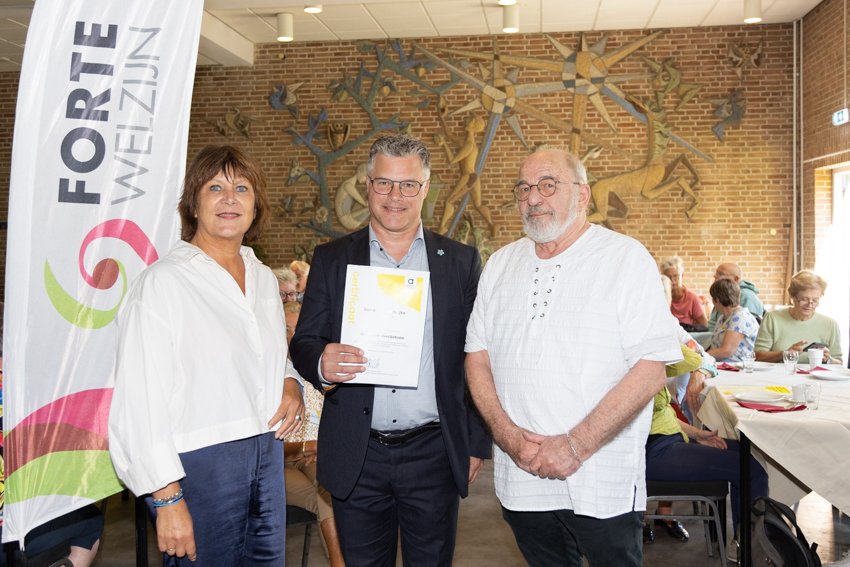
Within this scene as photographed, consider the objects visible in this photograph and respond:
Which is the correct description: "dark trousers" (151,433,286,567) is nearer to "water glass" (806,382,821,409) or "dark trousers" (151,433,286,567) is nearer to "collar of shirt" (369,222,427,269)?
"collar of shirt" (369,222,427,269)

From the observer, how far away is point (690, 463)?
13.2ft

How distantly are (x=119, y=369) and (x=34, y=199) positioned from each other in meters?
0.57

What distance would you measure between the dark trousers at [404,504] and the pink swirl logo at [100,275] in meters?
0.90

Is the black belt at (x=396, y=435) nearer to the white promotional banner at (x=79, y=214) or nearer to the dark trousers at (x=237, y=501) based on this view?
the dark trousers at (x=237, y=501)

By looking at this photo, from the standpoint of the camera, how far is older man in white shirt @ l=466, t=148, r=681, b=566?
7.70 feet

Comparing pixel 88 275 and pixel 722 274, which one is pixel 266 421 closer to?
pixel 88 275

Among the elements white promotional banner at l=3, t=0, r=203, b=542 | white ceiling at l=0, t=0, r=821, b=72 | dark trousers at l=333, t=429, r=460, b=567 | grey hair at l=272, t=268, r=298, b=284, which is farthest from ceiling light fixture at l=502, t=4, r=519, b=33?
dark trousers at l=333, t=429, r=460, b=567

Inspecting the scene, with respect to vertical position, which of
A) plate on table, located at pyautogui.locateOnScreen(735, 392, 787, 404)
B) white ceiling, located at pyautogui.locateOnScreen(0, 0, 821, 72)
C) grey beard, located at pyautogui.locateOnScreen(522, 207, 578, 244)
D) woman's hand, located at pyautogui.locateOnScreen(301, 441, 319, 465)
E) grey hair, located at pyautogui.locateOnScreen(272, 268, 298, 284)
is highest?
white ceiling, located at pyautogui.locateOnScreen(0, 0, 821, 72)

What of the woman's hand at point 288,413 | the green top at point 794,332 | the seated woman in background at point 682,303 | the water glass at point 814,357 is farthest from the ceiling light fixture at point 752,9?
the woman's hand at point 288,413

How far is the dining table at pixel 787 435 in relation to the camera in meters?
3.65

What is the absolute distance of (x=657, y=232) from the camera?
10203 mm

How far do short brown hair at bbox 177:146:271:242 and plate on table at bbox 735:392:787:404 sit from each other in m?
2.86

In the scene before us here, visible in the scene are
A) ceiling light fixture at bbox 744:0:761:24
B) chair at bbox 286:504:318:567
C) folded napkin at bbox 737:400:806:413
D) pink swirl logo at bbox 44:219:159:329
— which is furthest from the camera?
ceiling light fixture at bbox 744:0:761:24

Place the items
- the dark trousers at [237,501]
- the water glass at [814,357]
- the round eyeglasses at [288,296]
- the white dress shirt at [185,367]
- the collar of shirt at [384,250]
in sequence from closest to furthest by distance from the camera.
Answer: the white dress shirt at [185,367] → the dark trousers at [237,501] → the collar of shirt at [384,250] → the water glass at [814,357] → the round eyeglasses at [288,296]
